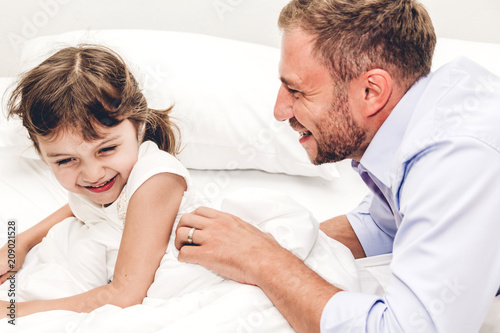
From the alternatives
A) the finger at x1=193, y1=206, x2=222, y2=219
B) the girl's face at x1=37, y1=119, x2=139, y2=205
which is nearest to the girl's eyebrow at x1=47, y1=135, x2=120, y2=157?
the girl's face at x1=37, y1=119, x2=139, y2=205

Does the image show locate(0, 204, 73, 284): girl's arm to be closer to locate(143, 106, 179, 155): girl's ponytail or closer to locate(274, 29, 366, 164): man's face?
locate(143, 106, 179, 155): girl's ponytail

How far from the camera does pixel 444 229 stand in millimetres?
786

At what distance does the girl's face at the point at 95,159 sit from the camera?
1.08 meters

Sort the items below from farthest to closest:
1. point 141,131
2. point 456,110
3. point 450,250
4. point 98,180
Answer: point 141,131 → point 98,180 → point 456,110 → point 450,250

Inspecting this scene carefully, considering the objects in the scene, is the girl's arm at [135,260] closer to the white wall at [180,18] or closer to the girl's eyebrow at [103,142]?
the girl's eyebrow at [103,142]

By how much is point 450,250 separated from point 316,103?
1.39ft

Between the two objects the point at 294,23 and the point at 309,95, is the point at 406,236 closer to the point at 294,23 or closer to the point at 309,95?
the point at 309,95

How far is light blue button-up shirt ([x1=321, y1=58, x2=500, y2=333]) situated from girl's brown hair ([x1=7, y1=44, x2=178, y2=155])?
591mm

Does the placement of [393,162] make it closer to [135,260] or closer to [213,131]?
[135,260]

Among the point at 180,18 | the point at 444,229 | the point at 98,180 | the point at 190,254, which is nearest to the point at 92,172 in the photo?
the point at 98,180

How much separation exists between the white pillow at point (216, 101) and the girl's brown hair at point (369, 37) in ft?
1.92

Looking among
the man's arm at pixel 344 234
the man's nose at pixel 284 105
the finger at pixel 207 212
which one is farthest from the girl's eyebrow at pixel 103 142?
the man's arm at pixel 344 234

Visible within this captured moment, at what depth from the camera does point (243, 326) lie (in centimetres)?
87

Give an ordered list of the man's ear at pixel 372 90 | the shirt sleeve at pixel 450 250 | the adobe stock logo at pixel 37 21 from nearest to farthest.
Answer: the shirt sleeve at pixel 450 250, the man's ear at pixel 372 90, the adobe stock logo at pixel 37 21
